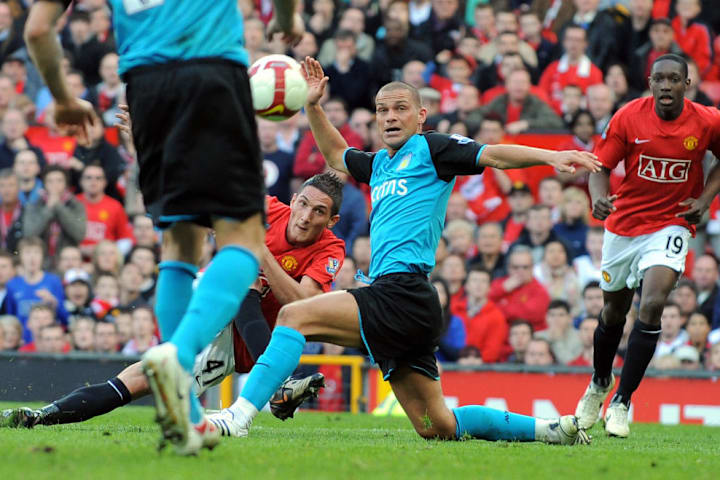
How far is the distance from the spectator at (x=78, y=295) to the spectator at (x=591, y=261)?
5.40m

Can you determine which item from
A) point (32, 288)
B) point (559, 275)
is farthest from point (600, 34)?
point (32, 288)

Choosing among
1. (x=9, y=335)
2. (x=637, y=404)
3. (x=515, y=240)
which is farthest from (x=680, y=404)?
(x=9, y=335)

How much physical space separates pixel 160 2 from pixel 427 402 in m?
2.63

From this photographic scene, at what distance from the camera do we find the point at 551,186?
13.2 m

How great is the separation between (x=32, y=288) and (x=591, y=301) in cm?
617

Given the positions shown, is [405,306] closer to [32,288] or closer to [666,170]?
[666,170]

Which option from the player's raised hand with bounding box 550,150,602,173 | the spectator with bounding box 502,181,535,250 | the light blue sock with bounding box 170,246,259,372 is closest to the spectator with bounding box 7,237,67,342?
the spectator with bounding box 502,181,535,250

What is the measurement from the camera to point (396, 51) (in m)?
15.5

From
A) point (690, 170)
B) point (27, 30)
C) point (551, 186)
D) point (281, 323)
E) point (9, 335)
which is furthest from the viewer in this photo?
point (551, 186)

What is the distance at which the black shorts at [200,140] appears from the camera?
4676 mm

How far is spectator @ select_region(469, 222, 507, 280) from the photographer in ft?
42.4

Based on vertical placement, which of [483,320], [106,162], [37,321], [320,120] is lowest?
[37,321]

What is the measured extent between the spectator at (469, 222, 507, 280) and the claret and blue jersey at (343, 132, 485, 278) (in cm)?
648

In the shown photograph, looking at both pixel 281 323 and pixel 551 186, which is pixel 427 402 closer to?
pixel 281 323
